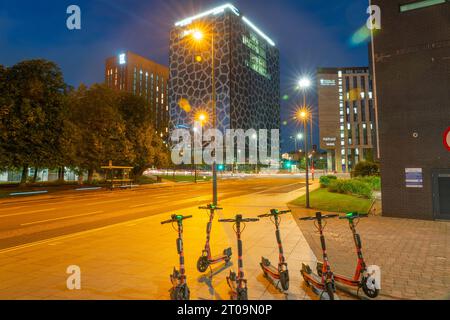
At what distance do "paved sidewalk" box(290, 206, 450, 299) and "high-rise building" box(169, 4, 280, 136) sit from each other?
126513mm

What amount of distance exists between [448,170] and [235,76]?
5355 inches

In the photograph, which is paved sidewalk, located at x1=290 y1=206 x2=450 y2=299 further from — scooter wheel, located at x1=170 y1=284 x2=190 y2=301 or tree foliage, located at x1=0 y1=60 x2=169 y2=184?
tree foliage, located at x1=0 y1=60 x2=169 y2=184

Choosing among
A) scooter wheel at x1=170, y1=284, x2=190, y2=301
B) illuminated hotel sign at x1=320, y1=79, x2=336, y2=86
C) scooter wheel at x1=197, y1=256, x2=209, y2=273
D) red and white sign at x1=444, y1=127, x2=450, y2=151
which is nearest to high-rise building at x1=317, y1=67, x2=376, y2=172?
illuminated hotel sign at x1=320, y1=79, x2=336, y2=86

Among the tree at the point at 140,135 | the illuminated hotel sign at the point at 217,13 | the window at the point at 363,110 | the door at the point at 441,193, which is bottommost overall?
the door at the point at 441,193

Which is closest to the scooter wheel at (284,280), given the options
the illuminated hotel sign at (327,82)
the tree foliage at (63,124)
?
the tree foliage at (63,124)

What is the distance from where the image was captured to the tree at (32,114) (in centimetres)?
2453

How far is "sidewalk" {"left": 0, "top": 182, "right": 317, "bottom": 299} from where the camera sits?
4.58 metres

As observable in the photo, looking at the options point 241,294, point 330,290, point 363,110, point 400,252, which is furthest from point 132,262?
point 363,110

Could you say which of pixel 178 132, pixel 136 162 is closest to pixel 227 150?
pixel 178 132

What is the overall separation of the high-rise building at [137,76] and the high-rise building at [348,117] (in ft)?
313

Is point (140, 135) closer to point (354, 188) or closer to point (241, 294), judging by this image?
point (354, 188)

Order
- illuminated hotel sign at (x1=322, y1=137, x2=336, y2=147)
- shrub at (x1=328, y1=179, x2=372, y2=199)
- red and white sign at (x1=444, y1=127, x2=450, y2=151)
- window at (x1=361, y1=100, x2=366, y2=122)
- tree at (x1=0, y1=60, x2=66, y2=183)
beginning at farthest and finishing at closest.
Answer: window at (x1=361, y1=100, x2=366, y2=122) → illuminated hotel sign at (x1=322, y1=137, x2=336, y2=147) → tree at (x1=0, y1=60, x2=66, y2=183) → shrub at (x1=328, y1=179, x2=372, y2=199) → red and white sign at (x1=444, y1=127, x2=450, y2=151)

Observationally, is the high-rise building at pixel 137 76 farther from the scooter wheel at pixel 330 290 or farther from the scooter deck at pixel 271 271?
the scooter wheel at pixel 330 290

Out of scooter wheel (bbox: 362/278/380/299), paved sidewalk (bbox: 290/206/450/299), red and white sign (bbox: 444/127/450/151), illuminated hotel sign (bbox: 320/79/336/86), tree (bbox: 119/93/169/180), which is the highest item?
illuminated hotel sign (bbox: 320/79/336/86)
